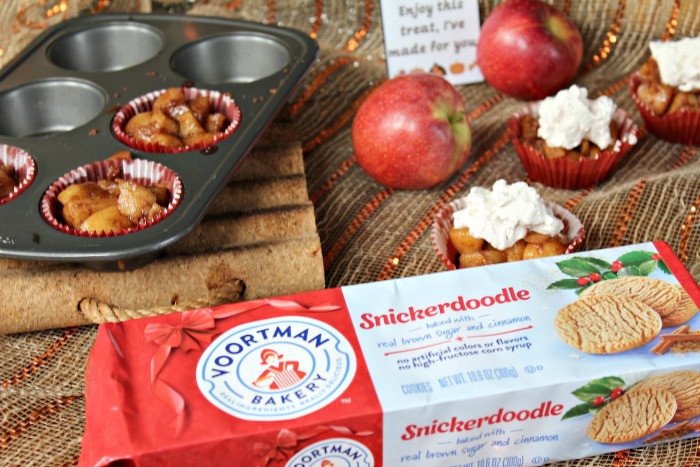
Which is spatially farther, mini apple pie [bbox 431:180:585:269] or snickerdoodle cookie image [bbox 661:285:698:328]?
mini apple pie [bbox 431:180:585:269]

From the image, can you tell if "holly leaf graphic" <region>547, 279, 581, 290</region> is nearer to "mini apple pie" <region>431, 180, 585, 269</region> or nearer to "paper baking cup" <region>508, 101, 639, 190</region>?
"mini apple pie" <region>431, 180, 585, 269</region>

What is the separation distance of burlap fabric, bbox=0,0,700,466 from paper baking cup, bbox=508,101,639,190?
0.02 metres

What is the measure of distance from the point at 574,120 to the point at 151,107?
786 mm

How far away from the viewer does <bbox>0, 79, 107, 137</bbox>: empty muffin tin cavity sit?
1.51m

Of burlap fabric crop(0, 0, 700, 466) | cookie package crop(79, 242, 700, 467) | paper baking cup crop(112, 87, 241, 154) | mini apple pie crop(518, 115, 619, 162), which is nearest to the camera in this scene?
cookie package crop(79, 242, 700, 467)

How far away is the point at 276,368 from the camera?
2.95 feet

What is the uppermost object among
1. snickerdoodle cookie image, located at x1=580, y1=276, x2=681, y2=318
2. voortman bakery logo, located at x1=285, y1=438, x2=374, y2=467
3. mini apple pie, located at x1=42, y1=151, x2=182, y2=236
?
mini apple pie, located at x1=42, y1=151, x2=182, y2=236

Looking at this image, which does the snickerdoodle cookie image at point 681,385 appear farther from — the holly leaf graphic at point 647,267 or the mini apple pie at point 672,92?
the mini apple pie at point 672,92

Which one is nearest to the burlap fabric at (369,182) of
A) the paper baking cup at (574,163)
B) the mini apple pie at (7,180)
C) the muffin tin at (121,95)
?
the paper baking cup at (574,163)

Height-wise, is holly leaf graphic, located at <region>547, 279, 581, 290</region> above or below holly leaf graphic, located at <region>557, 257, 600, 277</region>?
below

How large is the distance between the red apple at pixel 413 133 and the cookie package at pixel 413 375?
0.44 metres

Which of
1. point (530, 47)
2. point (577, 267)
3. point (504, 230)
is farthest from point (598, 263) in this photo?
point (530, 47)

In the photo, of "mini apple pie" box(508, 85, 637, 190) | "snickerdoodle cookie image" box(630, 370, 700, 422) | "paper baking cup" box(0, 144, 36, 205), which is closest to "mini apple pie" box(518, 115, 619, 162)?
"mini apple pie" box(508, 85, 637, 190)

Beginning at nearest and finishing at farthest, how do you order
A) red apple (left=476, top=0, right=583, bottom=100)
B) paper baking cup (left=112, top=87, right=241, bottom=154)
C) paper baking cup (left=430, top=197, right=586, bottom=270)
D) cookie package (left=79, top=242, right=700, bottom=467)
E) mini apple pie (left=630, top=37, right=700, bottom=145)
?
cookie package (left=79, top=242, right=700, bottom=467)
paper baking cup (left=430, top=197, right=586, bottom=270)
paper baking cup (left=112, top=87, right=241, bottom=154)
mini apple pie (left=630, top=37, right=700, bottom=145)
red apple (left=476, top=0, right=583, bottom=100)
